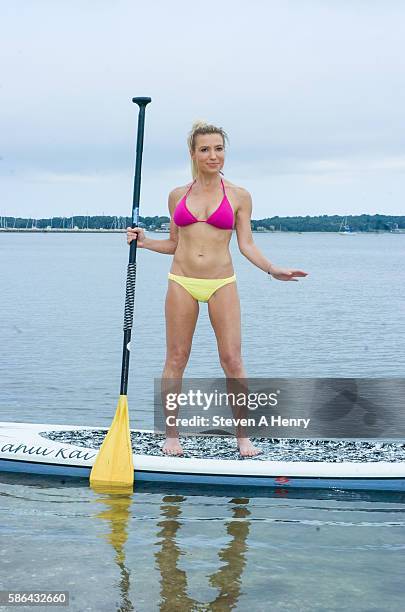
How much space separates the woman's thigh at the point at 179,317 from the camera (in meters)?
8.34

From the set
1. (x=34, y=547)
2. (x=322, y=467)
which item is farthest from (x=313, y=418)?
(x=34, y=547)

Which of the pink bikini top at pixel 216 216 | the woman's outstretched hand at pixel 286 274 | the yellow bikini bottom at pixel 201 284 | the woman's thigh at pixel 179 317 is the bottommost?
the woman's thigh at pixel 179 317

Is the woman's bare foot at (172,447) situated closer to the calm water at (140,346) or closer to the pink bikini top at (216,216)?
the pink bikini top at (216,216)

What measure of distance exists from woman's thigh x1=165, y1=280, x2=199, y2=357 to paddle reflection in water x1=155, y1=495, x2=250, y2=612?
1.35 m

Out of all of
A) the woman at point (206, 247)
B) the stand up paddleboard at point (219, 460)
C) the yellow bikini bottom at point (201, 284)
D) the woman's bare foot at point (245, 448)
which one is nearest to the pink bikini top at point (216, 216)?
the woman at point (206, 247)

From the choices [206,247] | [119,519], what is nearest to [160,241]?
[206,247]

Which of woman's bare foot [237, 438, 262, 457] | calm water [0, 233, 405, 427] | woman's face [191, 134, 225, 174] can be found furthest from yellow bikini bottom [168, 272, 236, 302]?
calm water [0, 233, 405, 427]

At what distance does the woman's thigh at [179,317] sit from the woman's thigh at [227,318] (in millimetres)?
195

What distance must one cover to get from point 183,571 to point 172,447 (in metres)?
2.11

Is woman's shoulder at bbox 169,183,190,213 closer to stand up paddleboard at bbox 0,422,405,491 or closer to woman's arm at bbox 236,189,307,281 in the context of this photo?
woman's arm at bbox 236,189,307,281

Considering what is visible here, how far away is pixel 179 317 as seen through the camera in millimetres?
8367

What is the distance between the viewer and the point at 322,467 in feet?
26.6

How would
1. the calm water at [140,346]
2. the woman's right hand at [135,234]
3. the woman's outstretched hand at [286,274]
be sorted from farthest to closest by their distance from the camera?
the calm water at [140,346], the woman's right hand at [135,234], the woman's outstretched hand at [286,274]

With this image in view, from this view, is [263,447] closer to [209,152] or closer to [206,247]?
[206,247]
